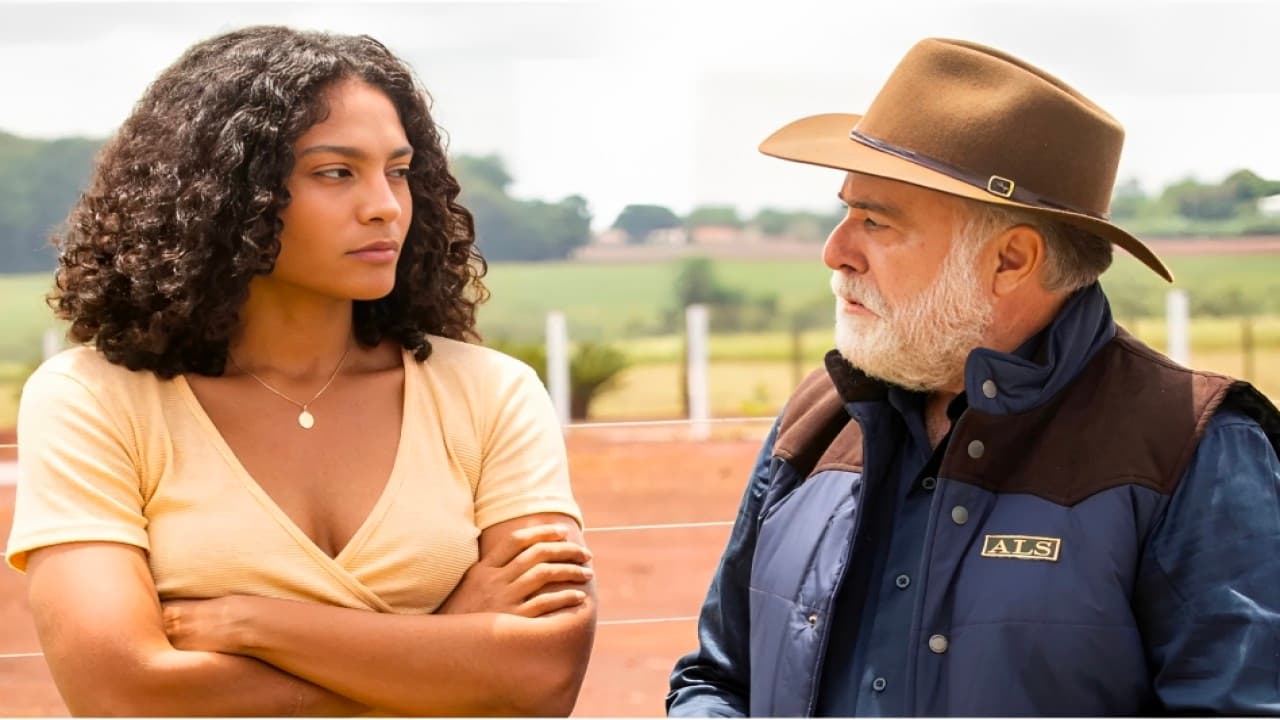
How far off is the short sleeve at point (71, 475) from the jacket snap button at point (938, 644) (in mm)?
1080

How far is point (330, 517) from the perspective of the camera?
204 cm

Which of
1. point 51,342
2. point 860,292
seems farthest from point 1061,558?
point 51,342

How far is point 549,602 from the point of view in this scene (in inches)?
81.2

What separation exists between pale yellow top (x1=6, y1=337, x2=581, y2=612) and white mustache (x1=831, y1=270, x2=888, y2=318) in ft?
1.64

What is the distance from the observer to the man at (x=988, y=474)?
1.77m

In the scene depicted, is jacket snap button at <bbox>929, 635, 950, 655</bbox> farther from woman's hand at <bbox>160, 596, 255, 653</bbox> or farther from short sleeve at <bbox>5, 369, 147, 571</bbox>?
short sleeve at <bbox>5, 369, 147, 571</bbox>

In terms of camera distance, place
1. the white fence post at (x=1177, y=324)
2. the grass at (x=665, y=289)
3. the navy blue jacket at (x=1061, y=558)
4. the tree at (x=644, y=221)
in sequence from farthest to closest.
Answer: the tree at (x=644, y=221) → the grass at (x=665, y=289) → the white fence post at (x=1177, y=324) → the navy blue jacket at (x=1061, y=558)

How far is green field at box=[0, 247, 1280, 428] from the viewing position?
2217 centimetres

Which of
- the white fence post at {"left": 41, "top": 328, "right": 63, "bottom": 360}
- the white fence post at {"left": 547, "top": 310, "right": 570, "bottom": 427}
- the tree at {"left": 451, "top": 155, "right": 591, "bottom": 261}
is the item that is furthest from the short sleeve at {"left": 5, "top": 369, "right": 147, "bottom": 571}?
the tree at {"left": 451, "top": 155, "right": 591, "bottom": 261}

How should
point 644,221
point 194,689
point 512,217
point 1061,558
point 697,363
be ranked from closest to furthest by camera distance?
1. point 1061,558
2. point 194,689
3. point 697,363
4. point 512,217
5. point 644,221

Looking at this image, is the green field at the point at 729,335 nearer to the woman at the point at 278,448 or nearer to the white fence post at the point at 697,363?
the white fence post at the point at 697,363

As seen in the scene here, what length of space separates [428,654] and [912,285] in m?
0.86

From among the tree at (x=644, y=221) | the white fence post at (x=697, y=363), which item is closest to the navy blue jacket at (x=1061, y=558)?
the white fence post at (x=697, y=363)

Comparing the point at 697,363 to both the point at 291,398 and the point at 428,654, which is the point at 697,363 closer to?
the point at 291,398
